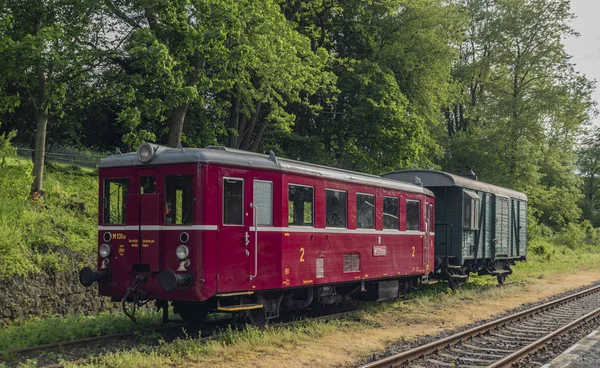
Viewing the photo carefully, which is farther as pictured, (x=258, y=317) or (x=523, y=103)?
(x=523, y=103)

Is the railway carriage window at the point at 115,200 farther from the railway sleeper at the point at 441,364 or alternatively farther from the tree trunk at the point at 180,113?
the tree trunk at the point at 180,113

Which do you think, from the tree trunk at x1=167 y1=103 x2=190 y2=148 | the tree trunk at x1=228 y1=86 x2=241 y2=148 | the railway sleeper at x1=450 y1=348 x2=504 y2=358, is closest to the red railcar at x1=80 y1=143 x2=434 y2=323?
the railway sleeper at x1=450 y1=348 x2=504 y2=358

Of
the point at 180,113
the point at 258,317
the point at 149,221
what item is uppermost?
the point at 180,113

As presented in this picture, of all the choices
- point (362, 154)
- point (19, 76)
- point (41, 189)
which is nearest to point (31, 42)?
point (19, 76)

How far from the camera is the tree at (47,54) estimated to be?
1738cm

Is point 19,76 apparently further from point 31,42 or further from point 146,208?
point 146,208

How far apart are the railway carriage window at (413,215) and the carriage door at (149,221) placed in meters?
7.78

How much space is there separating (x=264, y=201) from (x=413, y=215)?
6.71 meters

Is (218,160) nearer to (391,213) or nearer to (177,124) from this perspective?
(391,213)

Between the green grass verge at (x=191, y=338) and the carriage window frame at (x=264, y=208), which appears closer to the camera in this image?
the green grass verge at (x=191, y=338)

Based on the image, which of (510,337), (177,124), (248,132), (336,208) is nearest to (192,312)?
(336,208)

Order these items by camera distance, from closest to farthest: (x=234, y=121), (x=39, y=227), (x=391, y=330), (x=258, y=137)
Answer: (x=391, y=330), (x=39, y=227), (x=234, y=121), (x=258, y=137)

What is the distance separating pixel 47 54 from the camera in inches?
683

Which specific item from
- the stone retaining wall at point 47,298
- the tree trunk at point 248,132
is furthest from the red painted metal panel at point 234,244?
the tree trunk at point 248,132
